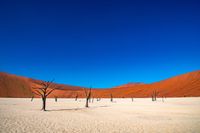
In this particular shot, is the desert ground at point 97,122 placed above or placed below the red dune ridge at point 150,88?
below

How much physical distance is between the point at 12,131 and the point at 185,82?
341 feet

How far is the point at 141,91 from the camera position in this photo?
11469 centimetres

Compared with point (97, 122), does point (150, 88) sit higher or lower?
higher

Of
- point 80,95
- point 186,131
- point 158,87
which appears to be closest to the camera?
point 186,131

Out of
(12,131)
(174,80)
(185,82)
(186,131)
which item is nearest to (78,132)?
(12,131)

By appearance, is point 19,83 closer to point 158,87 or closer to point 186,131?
point 158,87

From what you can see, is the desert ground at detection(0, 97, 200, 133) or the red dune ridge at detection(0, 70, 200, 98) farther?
the red dune ridge at detection(0, 70, 200, 98)

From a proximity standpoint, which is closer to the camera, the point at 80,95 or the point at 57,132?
the point at 57,132

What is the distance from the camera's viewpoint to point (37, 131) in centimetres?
1174

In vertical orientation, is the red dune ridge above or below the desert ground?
above

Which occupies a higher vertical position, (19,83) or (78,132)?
(19,83)

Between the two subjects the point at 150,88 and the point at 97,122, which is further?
the point at 150,88

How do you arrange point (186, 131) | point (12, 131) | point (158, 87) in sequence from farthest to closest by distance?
point (158, 87) < point (186, 131) < point (12, 131)

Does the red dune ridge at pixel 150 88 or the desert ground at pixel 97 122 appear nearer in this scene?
the desert ground at pixel 97 122
